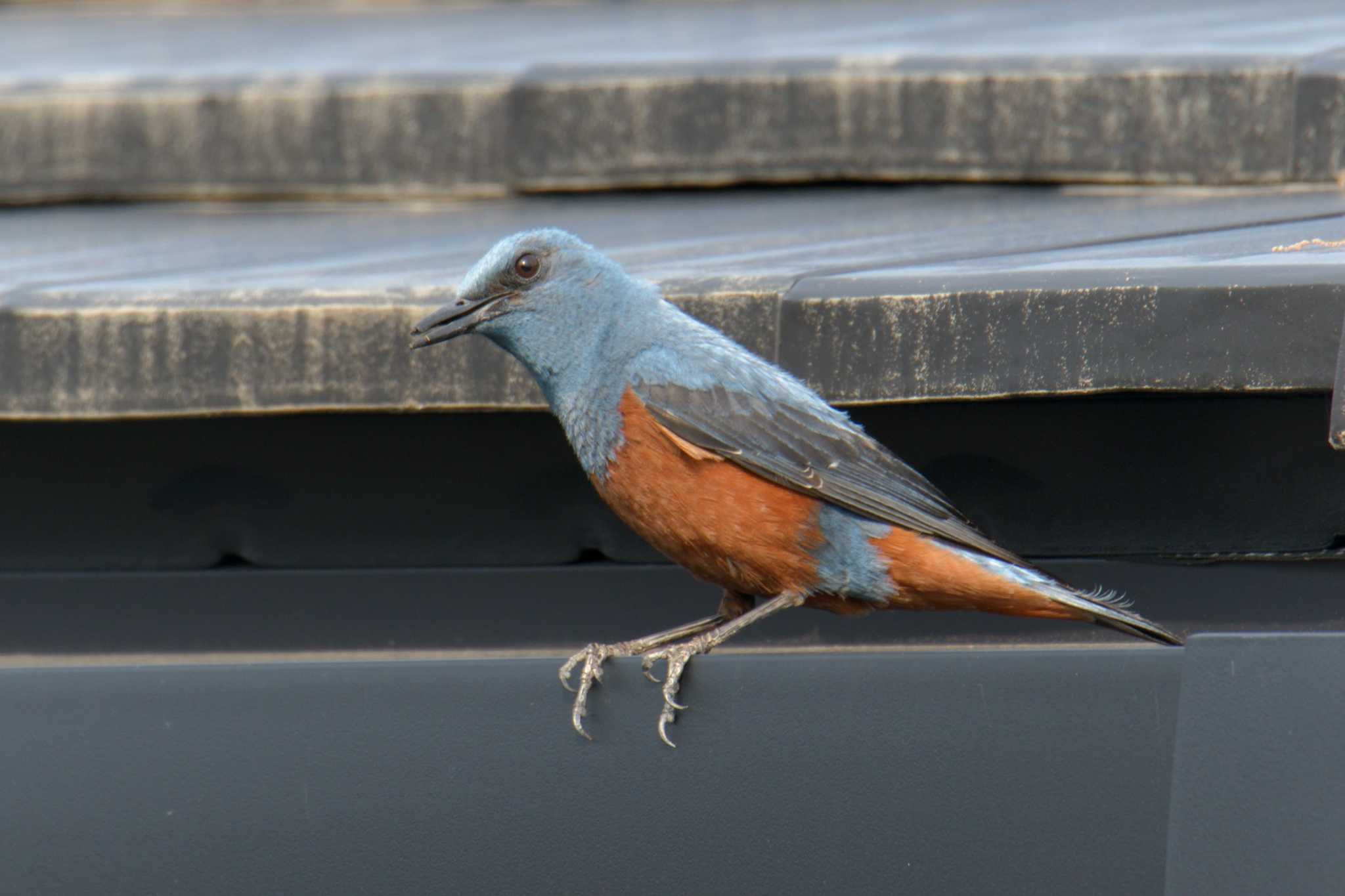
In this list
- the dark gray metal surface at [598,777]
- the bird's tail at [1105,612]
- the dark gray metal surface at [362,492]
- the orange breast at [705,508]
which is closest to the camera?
the dark gray metal surface at [598,777]

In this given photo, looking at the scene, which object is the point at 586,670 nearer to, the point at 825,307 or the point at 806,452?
the point at 806,452

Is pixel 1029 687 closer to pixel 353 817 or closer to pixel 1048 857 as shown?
pixel 1048 857

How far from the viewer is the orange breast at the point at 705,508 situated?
12.7 ft

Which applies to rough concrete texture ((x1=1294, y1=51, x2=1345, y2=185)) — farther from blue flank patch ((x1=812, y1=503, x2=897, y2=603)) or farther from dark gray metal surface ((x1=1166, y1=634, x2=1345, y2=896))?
dark gray metal surface ((x1=1166, y1=634, x2=1345, y2=896))

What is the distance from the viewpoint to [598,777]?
3.58m

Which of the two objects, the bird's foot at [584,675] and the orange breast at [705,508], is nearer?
the bird's foot at [584,675]

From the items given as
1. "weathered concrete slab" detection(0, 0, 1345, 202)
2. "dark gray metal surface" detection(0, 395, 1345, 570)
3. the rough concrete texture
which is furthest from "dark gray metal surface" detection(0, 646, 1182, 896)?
"weathered concrete slab" detection(0, 0, 1345, 202)

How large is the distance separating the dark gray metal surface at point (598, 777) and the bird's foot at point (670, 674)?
0.11 feet

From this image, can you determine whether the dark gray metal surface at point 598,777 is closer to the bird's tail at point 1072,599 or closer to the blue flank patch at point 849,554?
the bird's tail at point 1072,599

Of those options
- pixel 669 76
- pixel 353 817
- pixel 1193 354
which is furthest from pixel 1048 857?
pixel 669 76

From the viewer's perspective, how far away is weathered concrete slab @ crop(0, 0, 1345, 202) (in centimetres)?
560

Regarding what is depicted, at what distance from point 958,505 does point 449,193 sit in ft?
9.76

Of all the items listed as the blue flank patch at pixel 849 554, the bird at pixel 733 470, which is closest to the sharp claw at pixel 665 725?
the bird at pixel 733 470

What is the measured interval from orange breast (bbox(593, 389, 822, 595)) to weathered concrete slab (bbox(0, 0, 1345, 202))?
241 cm
